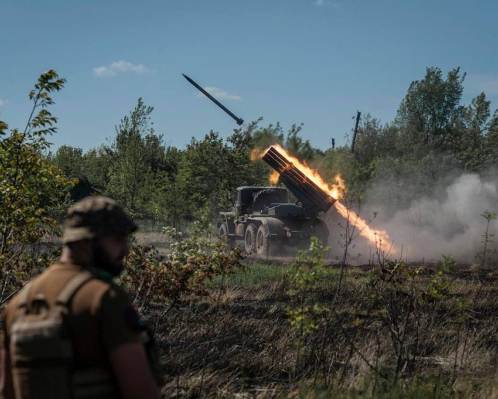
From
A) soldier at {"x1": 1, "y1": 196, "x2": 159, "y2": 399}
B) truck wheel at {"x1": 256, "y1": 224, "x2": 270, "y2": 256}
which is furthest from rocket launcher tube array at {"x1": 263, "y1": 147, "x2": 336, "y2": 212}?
soldier at {"x1": 1, "y1": 196, "x2": 159, "y2": 399}

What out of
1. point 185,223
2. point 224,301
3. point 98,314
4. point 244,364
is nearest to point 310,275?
point 244,364

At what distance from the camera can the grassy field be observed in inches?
227

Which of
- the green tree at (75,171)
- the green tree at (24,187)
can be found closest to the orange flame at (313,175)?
the green tree at (24,187)

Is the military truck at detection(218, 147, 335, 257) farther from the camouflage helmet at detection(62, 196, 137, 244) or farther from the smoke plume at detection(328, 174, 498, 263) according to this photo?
the camouflage helmet at detection(62, 196, 137, 244)

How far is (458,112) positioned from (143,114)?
31735 mm

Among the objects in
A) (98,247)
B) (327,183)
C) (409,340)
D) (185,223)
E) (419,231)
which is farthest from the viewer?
(185,223)

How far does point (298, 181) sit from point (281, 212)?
5.09ft

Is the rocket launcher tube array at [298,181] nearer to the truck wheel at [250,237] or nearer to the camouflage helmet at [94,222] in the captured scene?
the truck wheel at [250,237]

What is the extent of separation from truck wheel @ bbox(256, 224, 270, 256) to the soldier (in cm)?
1897

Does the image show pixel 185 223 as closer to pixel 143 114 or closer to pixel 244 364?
pixel 143 114

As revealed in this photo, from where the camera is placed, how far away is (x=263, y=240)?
2216 cm

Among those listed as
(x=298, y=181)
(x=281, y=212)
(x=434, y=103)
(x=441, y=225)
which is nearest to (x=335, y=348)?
(x=298, y=181)

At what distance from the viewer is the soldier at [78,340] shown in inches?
86.7

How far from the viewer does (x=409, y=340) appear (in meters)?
8.09
